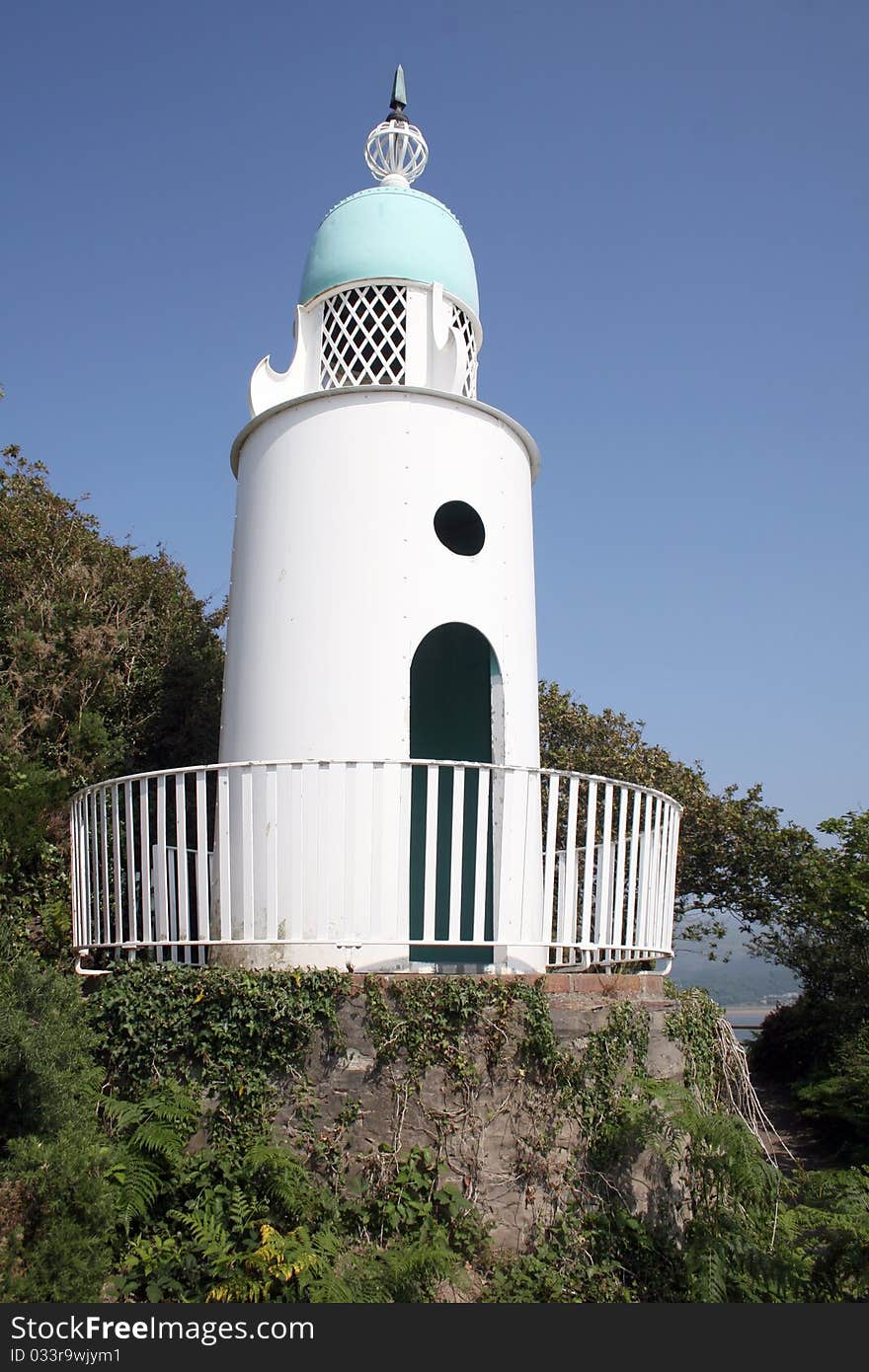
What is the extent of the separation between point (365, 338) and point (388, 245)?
93 cm

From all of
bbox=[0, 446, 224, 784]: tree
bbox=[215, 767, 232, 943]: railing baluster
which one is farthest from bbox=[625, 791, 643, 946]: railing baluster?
bbox=[0, 446, 224, 784]: tree

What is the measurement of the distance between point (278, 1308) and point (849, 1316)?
10.2 ft

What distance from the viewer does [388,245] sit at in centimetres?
975

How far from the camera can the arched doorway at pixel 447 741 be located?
33.1 ft

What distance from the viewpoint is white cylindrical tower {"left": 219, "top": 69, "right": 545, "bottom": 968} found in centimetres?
827

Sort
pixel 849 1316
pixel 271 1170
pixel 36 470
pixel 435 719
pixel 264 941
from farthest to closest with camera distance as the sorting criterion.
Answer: pixel 36 470
pixel 435 719
pixel 264 941
pixel 271 1170
pixel 849 1316

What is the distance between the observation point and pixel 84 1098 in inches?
252

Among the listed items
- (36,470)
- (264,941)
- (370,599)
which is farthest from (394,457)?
(36,470)

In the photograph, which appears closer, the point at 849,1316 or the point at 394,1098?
the point at 849,1316

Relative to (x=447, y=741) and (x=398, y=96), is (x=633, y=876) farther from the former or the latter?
(x=398, y=96)

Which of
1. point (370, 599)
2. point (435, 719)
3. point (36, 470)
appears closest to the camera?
point (370, 599)

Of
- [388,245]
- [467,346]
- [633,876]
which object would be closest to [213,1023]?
[633,876]

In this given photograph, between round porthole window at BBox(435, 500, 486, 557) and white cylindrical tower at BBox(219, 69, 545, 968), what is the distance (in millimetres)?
112

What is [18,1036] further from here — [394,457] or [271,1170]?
[394,457]
